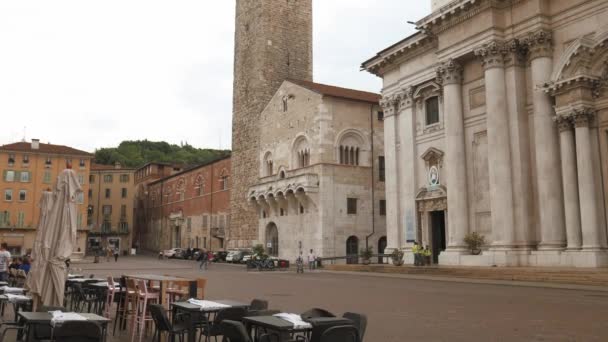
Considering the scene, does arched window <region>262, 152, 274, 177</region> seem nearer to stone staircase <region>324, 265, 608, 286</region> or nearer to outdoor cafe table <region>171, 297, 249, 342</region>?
stone staircase <region>324, 265, 608, 286</region>

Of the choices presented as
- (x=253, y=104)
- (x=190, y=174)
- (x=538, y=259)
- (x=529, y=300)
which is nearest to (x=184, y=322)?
(x=529, y=300)

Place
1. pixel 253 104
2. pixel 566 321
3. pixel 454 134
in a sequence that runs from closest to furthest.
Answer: pixel 566 321
pixel 454 134
pixel 253 104

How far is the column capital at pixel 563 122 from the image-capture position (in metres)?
21.5

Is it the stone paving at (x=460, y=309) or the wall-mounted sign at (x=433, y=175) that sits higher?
the wall-mounted sign at (x=433, y=175)

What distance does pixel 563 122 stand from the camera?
2167cm

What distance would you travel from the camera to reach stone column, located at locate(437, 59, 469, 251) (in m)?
25.4

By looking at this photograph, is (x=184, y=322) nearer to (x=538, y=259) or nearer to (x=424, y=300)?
(x=424, y=300)

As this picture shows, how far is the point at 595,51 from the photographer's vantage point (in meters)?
21.2

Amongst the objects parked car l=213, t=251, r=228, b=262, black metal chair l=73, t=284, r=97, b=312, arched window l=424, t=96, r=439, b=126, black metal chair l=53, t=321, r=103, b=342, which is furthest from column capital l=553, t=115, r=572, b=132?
parked car l=213, t=251, r=228, b=262

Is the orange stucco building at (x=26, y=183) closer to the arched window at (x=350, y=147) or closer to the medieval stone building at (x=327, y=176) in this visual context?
the medieval stone building at (x=327, y=176)

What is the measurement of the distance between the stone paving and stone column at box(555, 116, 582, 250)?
5350mm

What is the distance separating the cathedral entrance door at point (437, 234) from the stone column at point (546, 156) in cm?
699

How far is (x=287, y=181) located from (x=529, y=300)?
98.8 feet

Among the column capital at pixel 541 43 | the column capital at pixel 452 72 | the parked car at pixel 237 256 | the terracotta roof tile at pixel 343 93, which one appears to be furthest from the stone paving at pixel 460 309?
the parked car at pixel 237 256
